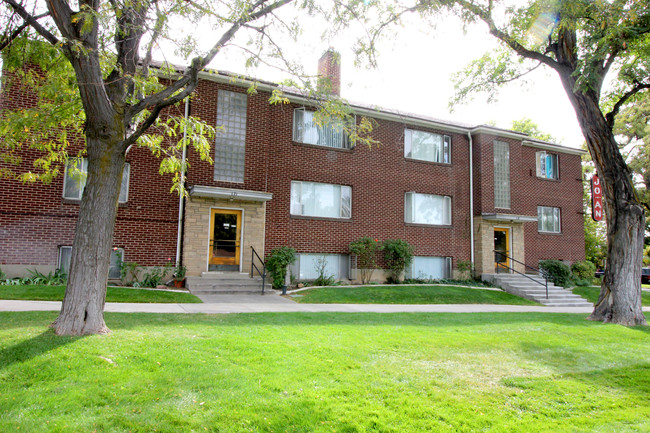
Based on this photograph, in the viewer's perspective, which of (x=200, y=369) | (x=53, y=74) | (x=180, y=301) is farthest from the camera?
(x=180, y=301)

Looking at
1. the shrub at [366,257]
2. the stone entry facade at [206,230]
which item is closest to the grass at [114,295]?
the stone entry facade at [206,230]

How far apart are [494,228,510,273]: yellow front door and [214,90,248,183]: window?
37.7 feet

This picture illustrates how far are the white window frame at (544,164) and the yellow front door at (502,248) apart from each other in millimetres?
3929

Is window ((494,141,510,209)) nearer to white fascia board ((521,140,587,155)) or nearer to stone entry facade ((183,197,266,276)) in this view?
white fascia board ((521,140,587,155))

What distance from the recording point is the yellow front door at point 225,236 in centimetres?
1424

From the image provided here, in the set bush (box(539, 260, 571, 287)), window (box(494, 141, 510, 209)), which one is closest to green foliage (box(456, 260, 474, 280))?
window (box(494, 141, 510, 209))

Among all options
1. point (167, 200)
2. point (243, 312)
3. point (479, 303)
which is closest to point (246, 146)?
point (167, 200)

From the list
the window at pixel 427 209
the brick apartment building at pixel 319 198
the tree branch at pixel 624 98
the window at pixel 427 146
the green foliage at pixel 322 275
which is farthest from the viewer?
the window at pixel 427 146

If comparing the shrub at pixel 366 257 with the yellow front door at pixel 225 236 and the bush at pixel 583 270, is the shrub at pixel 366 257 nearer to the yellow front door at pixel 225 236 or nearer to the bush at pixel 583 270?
the yellow front door at pixel 225 236

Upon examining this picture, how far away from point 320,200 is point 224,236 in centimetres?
379

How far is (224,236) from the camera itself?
14391mm

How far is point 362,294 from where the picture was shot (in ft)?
43.9

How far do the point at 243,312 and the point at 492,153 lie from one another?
46.7 feet

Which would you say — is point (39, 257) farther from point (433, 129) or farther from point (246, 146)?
point (433, 129)
